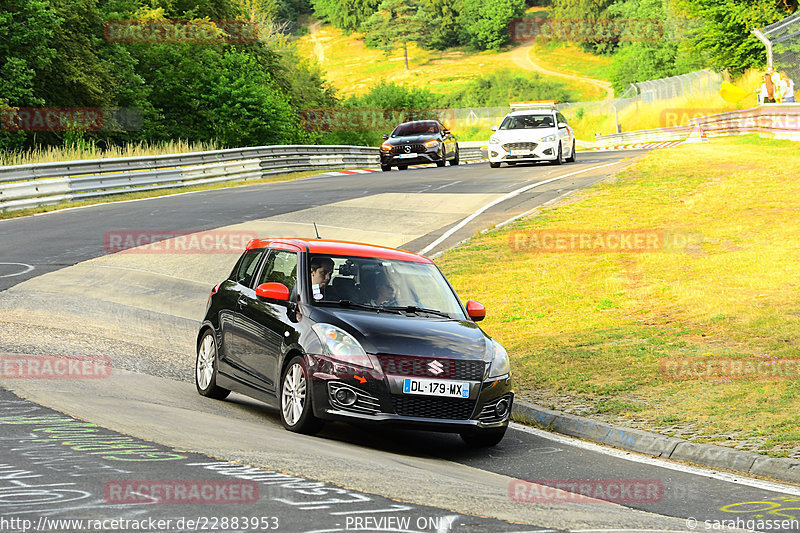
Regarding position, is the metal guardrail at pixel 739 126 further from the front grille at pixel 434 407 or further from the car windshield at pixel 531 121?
the front grille at pixel 434 407

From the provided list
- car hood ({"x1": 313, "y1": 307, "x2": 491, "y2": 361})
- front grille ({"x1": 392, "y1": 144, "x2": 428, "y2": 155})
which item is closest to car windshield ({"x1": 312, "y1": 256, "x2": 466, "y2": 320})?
car hood ({"x1": 313, "y1": 307, "x2": 491, "y2": 361})

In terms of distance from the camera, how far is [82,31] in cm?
4375

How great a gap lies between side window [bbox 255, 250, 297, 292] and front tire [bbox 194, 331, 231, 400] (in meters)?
0.92

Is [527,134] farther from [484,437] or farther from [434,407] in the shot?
[434,407]

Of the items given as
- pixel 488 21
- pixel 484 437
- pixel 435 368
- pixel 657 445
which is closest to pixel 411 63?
pixel 488 21

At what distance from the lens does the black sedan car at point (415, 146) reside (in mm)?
39062

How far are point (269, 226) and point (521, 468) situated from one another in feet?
48.4

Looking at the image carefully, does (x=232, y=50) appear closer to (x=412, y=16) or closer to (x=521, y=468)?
(x=521, y=468)

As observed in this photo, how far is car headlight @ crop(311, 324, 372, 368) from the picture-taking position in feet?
27.2

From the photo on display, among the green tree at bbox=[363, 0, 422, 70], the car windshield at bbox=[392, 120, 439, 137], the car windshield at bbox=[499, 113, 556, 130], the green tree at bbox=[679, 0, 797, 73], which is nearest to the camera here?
the car windshield at bbox=[499, 113, 556, 130]

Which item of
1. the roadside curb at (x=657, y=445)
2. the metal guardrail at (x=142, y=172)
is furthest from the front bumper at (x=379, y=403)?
the metal guardrail at (x=142, y=172)

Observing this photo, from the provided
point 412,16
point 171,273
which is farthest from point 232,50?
point 412,16

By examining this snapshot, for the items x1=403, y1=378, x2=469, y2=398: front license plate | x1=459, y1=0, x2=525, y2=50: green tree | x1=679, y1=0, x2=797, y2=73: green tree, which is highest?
x1=459, y1=0, x2=525, y2=50: green tree

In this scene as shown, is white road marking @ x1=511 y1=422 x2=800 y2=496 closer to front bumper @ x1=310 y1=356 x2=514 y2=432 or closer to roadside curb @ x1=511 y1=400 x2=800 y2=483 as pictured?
roadside curb @ x1=511 y1=400 x2=800 y2=483
